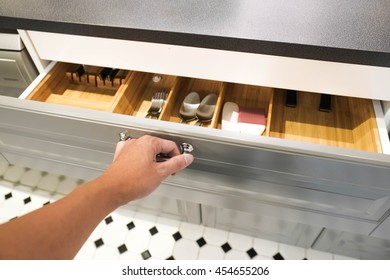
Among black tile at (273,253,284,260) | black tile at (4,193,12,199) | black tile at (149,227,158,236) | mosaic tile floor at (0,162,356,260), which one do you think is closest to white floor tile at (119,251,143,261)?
mosaic tile floor at (0,162,356,260)

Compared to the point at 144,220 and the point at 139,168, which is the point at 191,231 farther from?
the point at 139,168

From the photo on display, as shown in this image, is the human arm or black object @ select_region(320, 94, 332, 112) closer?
the human arm

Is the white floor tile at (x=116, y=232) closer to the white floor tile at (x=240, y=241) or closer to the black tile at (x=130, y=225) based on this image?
the black tile at (x=130, y=225)

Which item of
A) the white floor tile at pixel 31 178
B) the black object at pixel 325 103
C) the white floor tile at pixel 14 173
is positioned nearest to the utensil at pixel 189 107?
the black object at pixel 325 103

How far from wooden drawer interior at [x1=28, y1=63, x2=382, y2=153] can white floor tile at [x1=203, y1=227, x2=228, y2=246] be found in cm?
56

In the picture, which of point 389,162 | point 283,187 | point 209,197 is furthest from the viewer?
point 209,197

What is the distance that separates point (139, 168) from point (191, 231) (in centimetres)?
78

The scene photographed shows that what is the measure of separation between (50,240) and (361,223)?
775 millimetres

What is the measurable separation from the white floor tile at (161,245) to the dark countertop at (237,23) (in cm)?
87

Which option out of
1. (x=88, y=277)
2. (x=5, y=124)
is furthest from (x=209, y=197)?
(x=5, y=124)

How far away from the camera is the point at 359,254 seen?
103 centimetres

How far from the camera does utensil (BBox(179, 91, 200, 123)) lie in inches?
34.0

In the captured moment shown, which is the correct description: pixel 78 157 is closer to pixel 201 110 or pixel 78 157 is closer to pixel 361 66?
pixel 201 110

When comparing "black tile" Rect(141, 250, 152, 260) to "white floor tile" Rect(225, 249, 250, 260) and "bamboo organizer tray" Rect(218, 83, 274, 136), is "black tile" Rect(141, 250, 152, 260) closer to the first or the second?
"white floor tile" Rect(225, 249, 250, 260)
